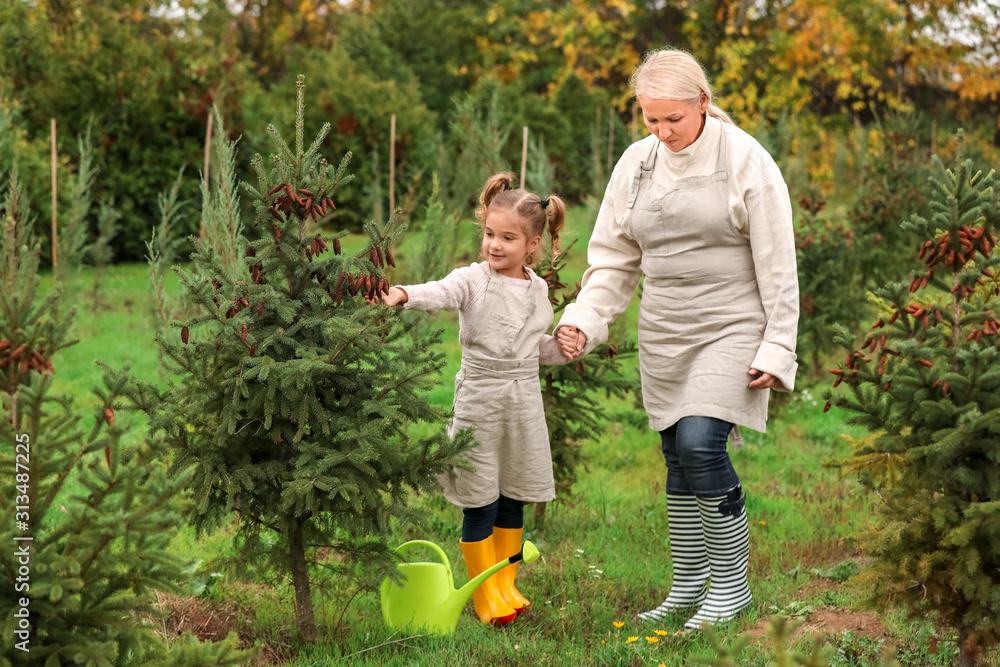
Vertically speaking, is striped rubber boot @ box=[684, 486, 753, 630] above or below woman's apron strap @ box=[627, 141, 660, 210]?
below

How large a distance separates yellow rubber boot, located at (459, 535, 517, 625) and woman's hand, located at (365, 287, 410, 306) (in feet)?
3.55

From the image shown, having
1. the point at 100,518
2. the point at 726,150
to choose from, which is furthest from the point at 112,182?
the point at 100,518

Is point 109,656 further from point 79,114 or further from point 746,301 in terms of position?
point 79,114

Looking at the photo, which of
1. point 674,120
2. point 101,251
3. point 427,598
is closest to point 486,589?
point 427,598

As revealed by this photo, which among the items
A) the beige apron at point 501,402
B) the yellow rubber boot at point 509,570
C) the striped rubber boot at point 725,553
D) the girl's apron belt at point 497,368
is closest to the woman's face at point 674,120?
the beige apron at point 501,402

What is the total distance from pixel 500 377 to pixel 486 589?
0.83 metres

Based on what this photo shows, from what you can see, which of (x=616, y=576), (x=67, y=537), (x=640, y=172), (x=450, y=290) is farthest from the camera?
(x=616, y=576)

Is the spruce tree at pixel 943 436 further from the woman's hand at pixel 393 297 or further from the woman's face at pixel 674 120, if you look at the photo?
the woman's hand at pixel 393 297

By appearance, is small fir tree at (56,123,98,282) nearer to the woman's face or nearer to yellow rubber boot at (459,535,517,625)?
yellow rubber boot at (459,535,517,625)

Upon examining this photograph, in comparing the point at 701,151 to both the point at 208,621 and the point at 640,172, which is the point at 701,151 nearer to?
the point at 640,172

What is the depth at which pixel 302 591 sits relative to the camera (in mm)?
3537

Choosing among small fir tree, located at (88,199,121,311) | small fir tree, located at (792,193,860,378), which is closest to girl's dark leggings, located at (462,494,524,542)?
small fir tree, located at (792,193,860,378)

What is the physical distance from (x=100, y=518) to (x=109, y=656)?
0.31 m

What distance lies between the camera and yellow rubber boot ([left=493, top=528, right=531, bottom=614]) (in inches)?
153
